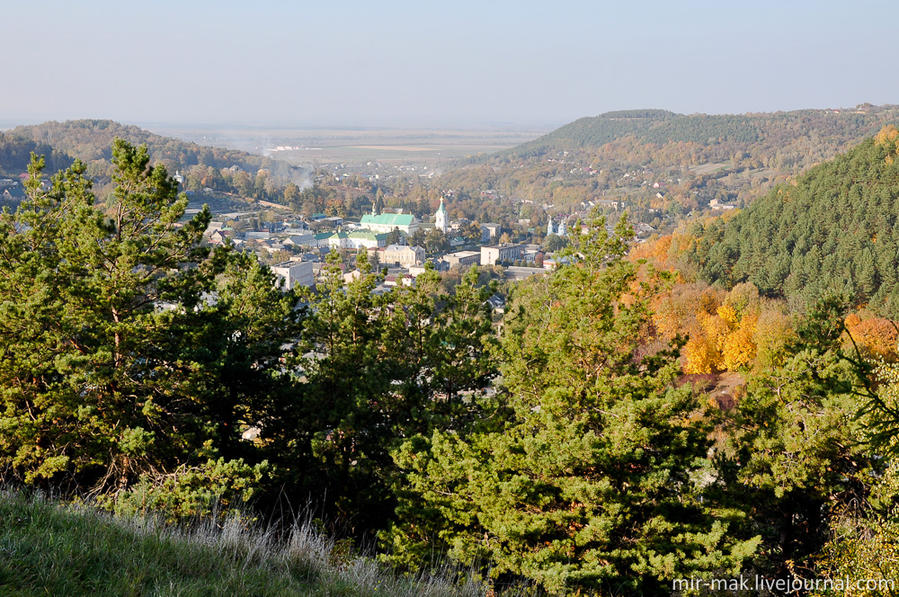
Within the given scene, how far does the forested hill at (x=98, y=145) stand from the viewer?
72975 mm

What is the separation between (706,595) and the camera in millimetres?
6102

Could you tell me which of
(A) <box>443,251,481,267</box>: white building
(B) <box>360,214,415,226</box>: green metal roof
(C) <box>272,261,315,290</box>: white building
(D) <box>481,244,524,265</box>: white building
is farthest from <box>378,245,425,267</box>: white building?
(B) <box>360,214,415,226</box>: green metal roof

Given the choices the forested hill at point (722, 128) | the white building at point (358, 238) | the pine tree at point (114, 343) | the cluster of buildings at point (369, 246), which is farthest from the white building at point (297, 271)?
the forested hill at point (722, 128)

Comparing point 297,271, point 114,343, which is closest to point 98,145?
point 297,271

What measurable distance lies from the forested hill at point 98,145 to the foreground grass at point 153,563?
78853 millimetres

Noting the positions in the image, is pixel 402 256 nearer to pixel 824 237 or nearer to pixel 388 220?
pixel 388 220

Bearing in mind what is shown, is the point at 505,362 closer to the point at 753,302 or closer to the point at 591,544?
the point at 591,544

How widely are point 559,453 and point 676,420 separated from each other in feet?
5.28

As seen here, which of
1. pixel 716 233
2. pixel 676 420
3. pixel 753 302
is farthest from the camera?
pixel 716 233

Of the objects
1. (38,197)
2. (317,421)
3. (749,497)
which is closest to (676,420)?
(749,497)

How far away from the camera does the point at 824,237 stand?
31.3 m

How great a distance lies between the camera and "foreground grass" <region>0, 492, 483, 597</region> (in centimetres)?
279

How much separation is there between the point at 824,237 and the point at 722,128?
118 m

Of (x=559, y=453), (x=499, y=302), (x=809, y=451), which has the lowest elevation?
(x=499, y=302)
